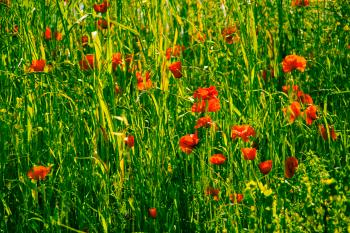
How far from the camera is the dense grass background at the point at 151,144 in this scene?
2305mm

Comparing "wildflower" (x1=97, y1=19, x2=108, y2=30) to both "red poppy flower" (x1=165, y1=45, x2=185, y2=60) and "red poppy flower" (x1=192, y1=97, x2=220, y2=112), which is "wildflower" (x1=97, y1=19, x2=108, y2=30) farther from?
"red poppy flower" (x1=192, y1=97, x2=220, y2=112)

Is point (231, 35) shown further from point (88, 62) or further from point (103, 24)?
point (88, 62)

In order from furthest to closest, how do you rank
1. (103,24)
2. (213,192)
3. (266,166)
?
(103,24)
(213,192)
(266,166)

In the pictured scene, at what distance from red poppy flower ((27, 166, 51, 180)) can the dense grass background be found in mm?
29

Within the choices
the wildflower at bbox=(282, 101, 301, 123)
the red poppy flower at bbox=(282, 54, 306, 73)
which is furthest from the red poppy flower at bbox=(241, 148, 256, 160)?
the red poppy flower at bbox=(282, 54, 306, 73)

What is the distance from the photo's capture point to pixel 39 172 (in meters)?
2.28

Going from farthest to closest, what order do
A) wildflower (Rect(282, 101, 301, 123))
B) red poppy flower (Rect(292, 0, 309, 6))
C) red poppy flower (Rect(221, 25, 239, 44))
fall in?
1. red poppy flower (Rect(292, 0, 309, 6))
2. red poppy flower (Rect(221, 25, 239, 44))
3. wildflower (Rect(282, 101, 301, 123))

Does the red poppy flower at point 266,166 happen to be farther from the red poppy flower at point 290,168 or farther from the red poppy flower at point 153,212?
the red poppy flower at point 153,212

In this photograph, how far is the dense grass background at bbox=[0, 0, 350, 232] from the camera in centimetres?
230

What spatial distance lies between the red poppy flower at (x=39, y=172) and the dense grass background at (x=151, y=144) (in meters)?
0.03

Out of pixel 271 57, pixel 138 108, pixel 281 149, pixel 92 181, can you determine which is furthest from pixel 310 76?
pixel 92 181

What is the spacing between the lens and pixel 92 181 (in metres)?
2.51

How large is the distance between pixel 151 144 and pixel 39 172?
49 centimetres

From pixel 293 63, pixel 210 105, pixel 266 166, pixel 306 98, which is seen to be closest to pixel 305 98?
pixel 306 98
